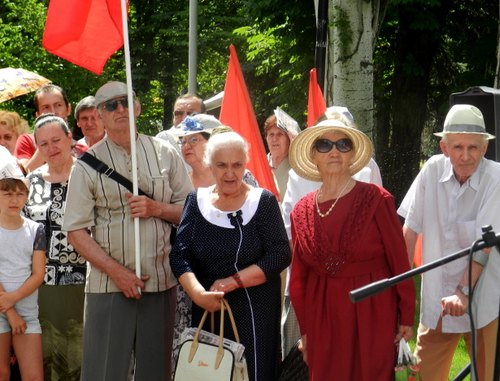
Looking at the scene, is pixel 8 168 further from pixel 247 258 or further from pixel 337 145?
pixel 337 145

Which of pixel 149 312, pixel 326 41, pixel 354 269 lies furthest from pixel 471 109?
pixel 326 41

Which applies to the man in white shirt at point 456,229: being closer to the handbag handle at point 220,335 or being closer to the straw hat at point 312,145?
the straw hat at point 312,145

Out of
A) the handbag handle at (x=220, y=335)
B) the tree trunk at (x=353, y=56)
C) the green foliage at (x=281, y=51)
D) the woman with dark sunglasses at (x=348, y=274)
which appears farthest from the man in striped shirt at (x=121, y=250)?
the green foliage at (x=281, y=51)

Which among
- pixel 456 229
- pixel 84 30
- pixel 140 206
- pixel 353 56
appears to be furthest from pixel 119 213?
pixel 353 56

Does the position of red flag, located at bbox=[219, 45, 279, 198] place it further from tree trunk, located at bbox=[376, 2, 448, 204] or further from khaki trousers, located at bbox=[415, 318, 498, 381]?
tree trunk, located at bbox=[376, 2, 448, 204]

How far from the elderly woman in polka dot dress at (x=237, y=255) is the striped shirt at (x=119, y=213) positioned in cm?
37

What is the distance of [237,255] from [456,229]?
138 cm

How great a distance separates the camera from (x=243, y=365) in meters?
4.46

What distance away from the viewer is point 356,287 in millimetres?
4297

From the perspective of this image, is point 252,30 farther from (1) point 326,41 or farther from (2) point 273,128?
(2) point 273,128

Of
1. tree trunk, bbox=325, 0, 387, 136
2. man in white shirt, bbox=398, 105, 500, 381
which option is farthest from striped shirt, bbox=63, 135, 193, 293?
tree trunk, bbox=325, 0, 387, 136

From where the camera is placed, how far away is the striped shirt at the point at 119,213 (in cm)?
502

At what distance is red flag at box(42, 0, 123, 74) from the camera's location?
565 cm

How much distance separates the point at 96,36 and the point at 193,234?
6.09 feet
